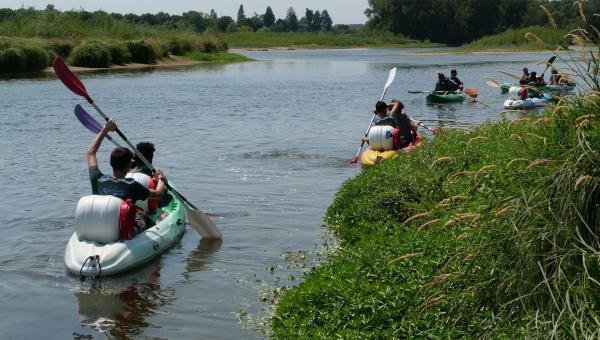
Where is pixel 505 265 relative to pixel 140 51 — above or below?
above

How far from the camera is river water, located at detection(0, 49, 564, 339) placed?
7992 millimetres

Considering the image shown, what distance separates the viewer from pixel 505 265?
5355mm

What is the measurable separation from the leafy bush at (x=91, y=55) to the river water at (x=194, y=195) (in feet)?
53.9

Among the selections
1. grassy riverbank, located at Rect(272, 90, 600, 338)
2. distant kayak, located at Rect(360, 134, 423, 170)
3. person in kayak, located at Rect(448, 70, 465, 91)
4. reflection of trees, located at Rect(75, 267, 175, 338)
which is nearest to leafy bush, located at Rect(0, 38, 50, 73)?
person in kayak, located at Rect(448, 70, 465, 91)

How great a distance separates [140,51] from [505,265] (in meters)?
52.8

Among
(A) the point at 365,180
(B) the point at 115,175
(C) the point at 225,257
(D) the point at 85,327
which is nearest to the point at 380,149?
(A) the point at 365,180

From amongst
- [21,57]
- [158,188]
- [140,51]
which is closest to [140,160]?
[158,188]

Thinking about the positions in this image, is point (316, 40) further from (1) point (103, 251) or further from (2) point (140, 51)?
(1) point (103, 251)

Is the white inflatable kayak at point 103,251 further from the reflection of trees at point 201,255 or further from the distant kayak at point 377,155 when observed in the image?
the distant kayak at point 377,155

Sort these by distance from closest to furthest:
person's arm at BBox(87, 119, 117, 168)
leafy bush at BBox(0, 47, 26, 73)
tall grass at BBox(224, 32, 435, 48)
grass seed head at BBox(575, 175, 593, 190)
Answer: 1. grass seed head at BBox(575, 175, 593, 190)
2. person's arm at BBox(87, 119, 117, 168)
3. leafy bush at BBox(0, 47, 26, 73)
4. tall grass at BBox(224, 32, 435, 48)

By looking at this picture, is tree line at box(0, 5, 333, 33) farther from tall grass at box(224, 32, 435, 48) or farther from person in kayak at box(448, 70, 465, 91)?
person in kayak at box(448, 70, 465, 91)

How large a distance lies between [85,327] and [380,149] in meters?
7.89

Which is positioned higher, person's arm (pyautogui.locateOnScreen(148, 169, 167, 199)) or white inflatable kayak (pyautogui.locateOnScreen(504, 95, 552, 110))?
person's arm (pyautogui.locateOnScreen(148, 169, 167, 199))

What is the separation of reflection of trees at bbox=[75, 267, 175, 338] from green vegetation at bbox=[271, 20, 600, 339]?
5.47ft
